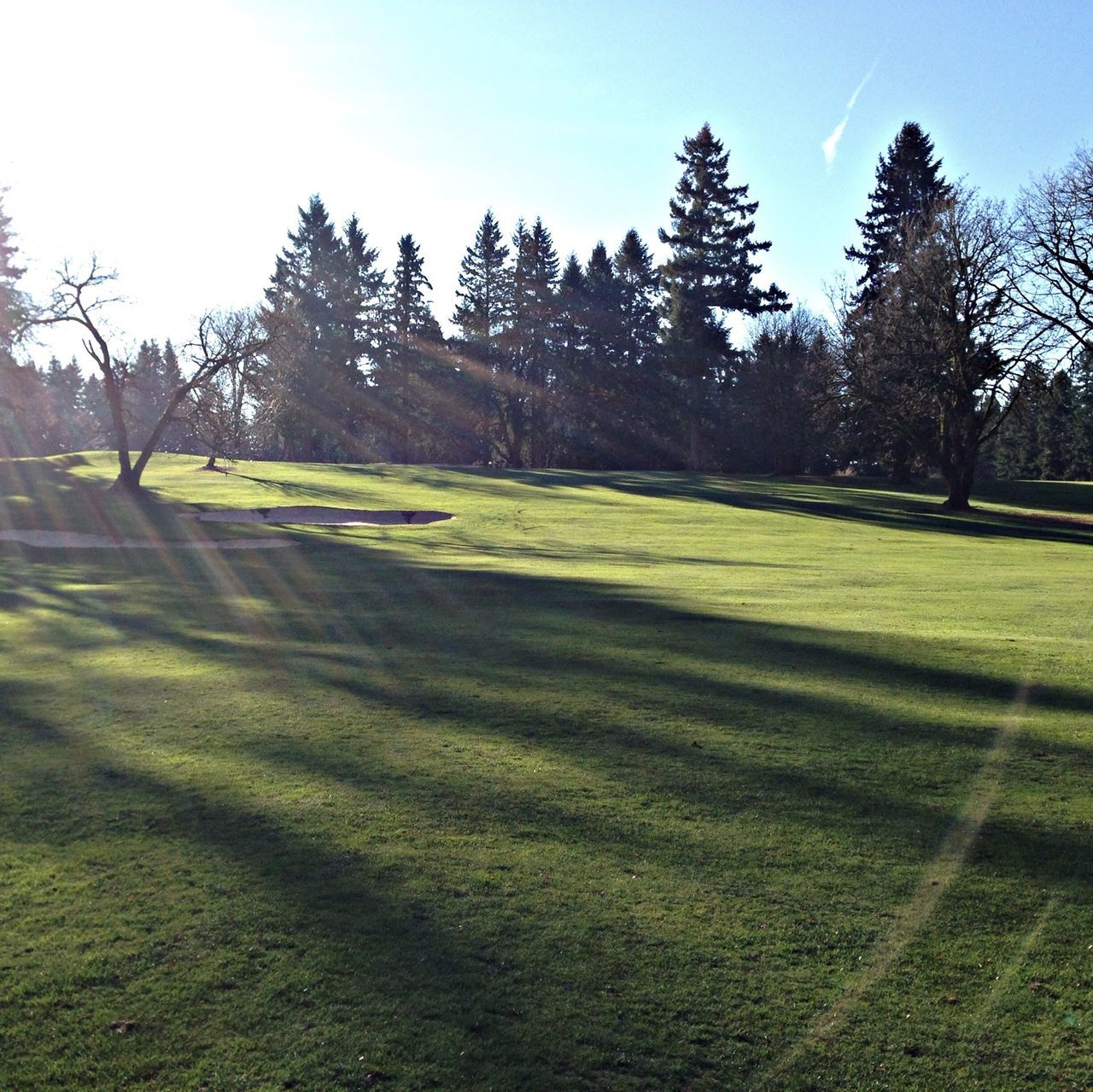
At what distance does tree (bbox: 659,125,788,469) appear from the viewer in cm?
6688

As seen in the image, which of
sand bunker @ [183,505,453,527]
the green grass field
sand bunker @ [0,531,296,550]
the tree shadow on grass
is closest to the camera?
the green grass field

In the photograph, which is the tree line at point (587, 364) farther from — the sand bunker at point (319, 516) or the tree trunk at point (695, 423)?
the sand bunker at point (319, 516)

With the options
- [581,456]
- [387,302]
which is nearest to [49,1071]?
[581,456]

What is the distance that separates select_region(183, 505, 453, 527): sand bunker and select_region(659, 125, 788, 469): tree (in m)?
37.5

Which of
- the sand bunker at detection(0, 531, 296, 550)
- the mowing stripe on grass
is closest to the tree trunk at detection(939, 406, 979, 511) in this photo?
the sand bunker at detection(0, 531, 296, 550)

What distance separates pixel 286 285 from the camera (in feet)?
259

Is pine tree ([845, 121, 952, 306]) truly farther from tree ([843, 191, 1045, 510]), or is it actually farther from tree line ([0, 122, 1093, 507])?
tree ([843, 191, 1045, 510])

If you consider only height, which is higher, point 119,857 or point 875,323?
point 875,323

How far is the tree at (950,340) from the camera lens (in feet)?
130

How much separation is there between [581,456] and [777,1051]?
72.7 m

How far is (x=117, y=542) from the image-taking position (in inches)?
934

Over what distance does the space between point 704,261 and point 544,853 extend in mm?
65828

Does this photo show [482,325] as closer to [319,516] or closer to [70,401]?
[319,516]

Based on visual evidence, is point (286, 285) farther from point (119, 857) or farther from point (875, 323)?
point (119, 857)
